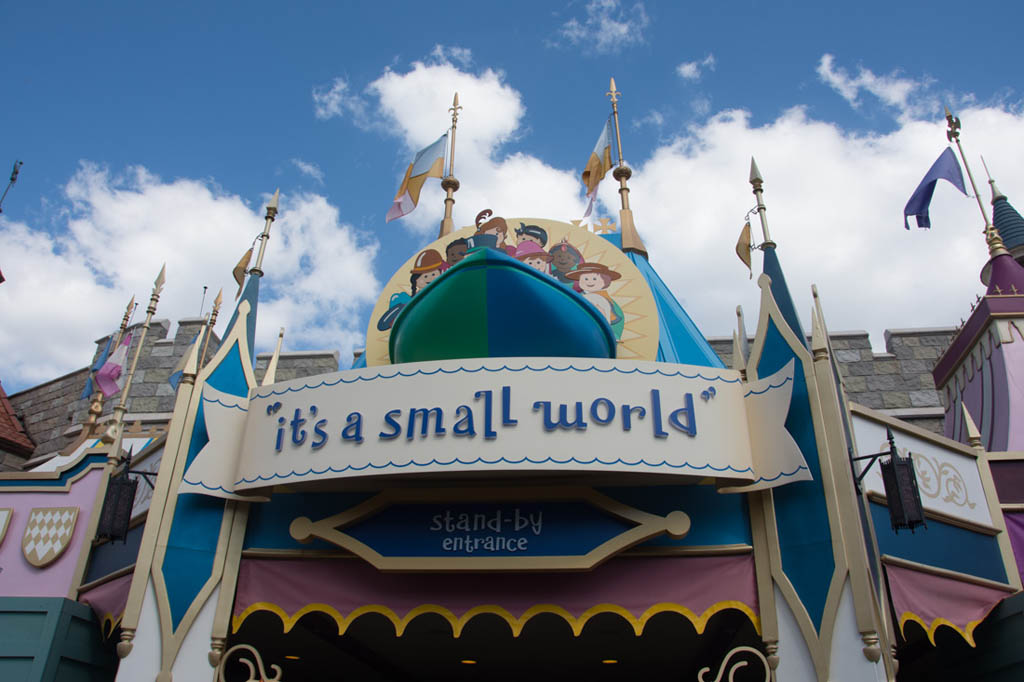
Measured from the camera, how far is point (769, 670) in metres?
6.36

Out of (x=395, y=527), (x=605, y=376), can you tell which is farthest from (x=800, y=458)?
(x=395, y=527)

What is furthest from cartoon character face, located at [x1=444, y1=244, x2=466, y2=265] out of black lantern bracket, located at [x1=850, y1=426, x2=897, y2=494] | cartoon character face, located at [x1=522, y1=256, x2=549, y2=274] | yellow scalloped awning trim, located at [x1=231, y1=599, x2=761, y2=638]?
black lantern bracket, located at [x1=850, y1=426, x2=897, y2=494]

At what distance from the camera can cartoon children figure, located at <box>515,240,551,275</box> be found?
32.7ft

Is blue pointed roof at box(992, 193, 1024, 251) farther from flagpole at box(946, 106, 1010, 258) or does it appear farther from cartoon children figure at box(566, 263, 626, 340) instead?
cartoon children figure at box(566, 263, 626, 340)

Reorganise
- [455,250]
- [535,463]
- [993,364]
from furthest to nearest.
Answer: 1. [993,364]
2. [455,250]
3. [535,463]

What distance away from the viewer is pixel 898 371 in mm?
15227

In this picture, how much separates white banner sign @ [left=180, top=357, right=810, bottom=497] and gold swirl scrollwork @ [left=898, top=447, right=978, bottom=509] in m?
2.09

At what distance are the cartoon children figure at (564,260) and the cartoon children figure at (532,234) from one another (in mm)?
227

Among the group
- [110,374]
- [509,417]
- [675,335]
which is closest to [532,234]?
[675,335]

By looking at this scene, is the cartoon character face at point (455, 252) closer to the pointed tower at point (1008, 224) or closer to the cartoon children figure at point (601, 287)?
the cartoon children figure at point (601, 287)

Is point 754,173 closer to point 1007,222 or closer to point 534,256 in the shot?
point 534,256

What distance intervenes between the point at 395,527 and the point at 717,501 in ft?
10.3

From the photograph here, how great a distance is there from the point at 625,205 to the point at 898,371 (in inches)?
279

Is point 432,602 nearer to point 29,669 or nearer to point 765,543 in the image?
point 765,543
